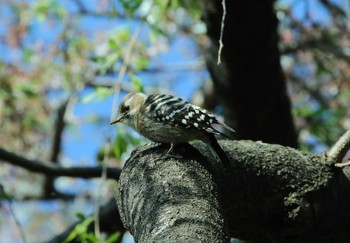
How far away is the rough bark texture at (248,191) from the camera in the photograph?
7.39 ft

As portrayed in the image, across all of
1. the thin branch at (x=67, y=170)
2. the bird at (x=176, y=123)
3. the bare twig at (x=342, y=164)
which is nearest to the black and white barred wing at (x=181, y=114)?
the bird at (x=176, y=123)

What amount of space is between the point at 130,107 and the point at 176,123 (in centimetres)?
70

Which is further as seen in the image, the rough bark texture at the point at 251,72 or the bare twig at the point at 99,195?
the rough bark texture at the point at 251,72

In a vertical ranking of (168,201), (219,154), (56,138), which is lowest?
(168,201)

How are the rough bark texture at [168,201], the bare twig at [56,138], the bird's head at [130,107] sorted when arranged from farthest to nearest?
the bare twig at [56,138] < the bird's head at [130,107] < the rough bark texture at [168,201]

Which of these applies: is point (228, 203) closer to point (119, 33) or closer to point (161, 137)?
point (161, 137)

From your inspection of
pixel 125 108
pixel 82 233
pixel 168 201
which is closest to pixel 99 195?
pixel 82 233

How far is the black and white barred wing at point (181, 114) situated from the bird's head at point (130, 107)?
242mm

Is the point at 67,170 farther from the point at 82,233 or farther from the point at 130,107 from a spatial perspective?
the point at 130,107

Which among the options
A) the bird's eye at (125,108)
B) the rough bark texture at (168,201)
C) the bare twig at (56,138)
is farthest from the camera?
the bare twig at (56,138)

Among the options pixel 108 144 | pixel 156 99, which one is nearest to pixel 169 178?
pixel 156 99

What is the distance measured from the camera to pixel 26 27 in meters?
8.62

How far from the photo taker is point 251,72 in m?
4.26

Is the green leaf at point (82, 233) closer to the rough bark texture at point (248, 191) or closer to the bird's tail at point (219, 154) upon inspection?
the rough bark texture at point (248, 191)
